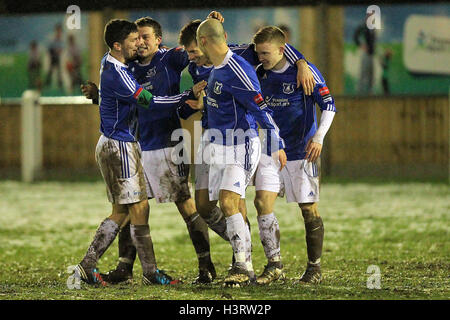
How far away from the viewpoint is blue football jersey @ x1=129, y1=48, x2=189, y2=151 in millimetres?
6844

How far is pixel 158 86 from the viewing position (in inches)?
270

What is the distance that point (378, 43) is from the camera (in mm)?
18859

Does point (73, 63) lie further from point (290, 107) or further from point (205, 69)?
point (290, 107)

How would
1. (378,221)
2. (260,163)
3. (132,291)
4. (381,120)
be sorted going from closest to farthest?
(132,291), (260,163), (378,221), (381,120)

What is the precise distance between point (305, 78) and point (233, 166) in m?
0.87

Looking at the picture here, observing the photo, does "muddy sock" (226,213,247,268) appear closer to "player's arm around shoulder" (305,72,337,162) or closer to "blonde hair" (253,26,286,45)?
"player's arm around shoulder" (305,72,337,162)

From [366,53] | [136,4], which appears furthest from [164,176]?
[366,53]

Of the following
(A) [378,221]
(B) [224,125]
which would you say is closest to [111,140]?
(B) [224,125]

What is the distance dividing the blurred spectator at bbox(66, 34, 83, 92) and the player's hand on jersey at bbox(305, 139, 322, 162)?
44.9ft

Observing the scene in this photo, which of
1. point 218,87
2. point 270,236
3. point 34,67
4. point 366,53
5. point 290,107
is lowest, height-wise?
point 270,236

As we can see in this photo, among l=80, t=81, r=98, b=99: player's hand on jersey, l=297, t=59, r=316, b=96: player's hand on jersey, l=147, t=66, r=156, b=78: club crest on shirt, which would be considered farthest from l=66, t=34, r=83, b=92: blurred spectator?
l=297, t=59, r=316, b=96: player's hand on jersey

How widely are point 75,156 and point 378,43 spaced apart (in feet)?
22.8

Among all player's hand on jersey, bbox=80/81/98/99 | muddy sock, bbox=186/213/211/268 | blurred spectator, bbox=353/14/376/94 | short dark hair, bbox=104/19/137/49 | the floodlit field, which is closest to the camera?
the floodlit field
